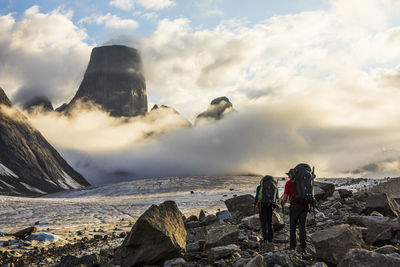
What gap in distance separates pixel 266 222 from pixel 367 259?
4.84m

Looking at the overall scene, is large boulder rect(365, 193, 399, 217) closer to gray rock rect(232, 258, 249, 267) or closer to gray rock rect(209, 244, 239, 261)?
gray rock rect(209, 244, 239, 261)

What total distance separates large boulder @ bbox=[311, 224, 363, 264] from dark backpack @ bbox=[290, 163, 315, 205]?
1107mm

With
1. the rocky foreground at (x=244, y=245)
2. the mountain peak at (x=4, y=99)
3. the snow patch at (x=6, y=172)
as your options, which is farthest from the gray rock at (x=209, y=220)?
the mountain peak at (x=4, y=99)

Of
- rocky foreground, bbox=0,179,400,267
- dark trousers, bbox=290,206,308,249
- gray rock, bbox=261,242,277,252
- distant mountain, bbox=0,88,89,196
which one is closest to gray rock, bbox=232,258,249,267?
rocky foreground, bbox=0,179,400,267

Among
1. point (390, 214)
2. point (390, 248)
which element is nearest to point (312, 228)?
point (390, 214)

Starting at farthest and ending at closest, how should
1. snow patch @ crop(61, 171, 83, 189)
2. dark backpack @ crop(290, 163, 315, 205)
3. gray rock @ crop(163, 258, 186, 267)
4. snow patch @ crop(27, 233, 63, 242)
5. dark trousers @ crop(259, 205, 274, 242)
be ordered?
snow patch @ crop(61, 171, 83, 189), snow patch @ crop(27, 233, 63, 242), dark trousers @ crop(259, 205, 274, 242), dark backpack @ crop(290, 163, 315, 205), gray rock @ crop(163, 258, 186, 267)

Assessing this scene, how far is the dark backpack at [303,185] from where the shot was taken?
8.54 meters

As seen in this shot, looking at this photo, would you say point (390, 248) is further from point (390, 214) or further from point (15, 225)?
point (15, 225)

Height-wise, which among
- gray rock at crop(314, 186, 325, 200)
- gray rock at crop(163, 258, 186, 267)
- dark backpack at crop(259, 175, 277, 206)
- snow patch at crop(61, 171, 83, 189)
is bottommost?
snow patch at crop(61, 171, 83, 189)

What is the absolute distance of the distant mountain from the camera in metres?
114

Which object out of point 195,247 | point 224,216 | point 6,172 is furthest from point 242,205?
point 6,172

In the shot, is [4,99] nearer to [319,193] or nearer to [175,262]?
[319,193]

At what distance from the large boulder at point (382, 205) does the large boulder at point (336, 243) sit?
6.38 metres

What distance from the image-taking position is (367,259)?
18.2ft
